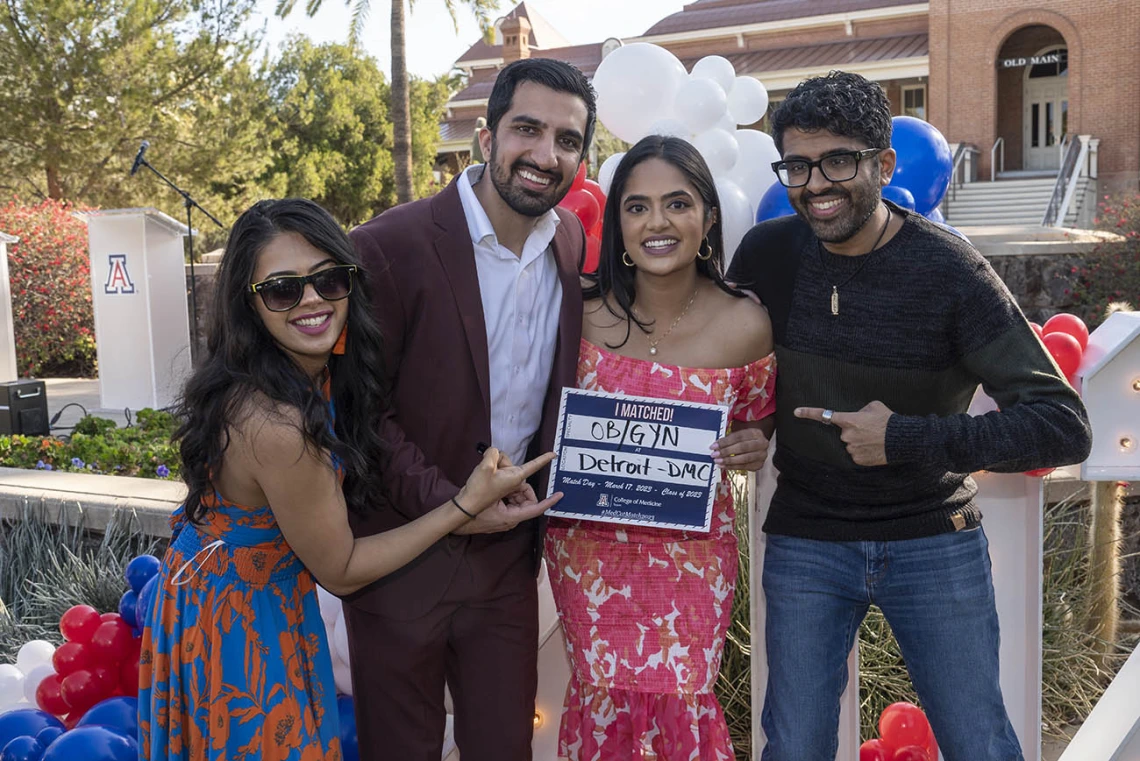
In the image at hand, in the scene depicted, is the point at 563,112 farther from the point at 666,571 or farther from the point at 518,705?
the point at 518,705

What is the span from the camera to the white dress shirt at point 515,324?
2541mm

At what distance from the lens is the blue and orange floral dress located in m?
2.17

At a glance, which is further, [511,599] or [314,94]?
[314,94]

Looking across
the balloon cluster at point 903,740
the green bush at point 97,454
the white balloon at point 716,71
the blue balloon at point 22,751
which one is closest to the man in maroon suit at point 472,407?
the blue balloon at point 22,751

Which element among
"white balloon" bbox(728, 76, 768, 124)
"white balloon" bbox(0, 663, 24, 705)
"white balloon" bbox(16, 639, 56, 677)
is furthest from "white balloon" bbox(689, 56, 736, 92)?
"white balloon" bbox(0, 663, 24, 705)

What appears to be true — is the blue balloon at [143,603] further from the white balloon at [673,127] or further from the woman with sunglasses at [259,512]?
the white balloon at [673,127]

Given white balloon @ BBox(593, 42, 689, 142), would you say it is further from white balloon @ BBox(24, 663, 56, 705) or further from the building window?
the building window

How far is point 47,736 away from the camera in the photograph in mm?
2996

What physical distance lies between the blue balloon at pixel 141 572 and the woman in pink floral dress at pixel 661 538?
167 cm

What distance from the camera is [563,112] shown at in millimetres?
2627

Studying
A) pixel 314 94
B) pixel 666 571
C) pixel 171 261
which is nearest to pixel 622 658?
pixel 666 571

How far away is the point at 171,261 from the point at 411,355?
10.8 metres

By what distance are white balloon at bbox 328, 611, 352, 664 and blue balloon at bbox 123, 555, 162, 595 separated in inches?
38.0

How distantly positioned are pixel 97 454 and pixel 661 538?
17.8 ft
